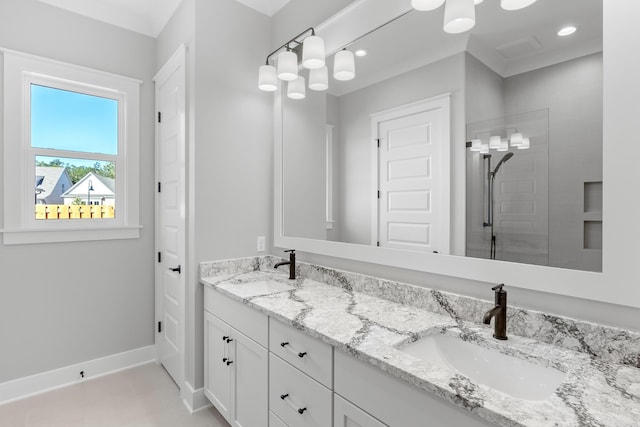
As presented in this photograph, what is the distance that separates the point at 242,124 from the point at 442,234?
5.24ft

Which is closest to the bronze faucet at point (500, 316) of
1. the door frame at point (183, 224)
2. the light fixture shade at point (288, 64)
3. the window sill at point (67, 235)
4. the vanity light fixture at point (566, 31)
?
the vanity light fixture at point (566, 31)

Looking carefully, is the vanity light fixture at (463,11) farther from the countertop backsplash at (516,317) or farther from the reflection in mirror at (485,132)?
the countertop backsplash at (516,317)

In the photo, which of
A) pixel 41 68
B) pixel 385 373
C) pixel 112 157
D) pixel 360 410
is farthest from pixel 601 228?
pixel 41 68

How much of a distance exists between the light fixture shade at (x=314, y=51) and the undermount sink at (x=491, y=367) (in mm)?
1509

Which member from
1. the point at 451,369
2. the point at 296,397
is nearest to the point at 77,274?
the point at 296,397

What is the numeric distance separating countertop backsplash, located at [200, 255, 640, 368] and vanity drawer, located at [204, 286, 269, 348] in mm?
207

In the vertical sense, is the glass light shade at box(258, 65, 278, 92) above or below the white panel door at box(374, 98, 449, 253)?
above

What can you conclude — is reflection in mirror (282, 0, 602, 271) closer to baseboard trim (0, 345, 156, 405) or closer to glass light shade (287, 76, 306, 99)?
glass light shade (287, 76, 306, 99)

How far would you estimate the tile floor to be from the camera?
6.77ft

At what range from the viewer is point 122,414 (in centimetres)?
215

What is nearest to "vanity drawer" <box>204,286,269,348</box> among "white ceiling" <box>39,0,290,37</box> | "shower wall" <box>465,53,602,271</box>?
"shower wall" <box>465,53,602,271</box>

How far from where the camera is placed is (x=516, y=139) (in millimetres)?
1236

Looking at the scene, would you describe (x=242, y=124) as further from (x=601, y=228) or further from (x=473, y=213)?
(x=601, y=228)

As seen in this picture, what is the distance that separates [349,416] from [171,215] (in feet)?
6.50
